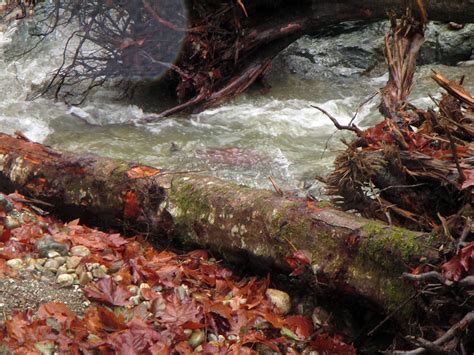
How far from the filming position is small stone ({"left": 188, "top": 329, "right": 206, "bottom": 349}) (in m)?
3.10

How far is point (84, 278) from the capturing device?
3412mm

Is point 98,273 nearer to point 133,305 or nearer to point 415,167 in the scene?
point 133,305

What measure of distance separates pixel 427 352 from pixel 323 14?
21.8 feet

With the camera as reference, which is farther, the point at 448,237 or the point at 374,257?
the point at 374,257

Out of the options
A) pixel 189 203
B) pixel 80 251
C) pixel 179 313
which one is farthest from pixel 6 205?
pixel 179 313

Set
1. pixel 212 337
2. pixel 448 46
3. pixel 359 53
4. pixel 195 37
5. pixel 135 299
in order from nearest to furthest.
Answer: pixel 212 337 < pixel 135 299 < pixel 195 37 < pixel 448 46 < pixel 359 53

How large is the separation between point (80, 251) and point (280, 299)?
1167 millimetres

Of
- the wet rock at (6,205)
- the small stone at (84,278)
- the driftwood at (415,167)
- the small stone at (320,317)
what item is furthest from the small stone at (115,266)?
the driftwood at (415,167)

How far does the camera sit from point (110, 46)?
841 cm

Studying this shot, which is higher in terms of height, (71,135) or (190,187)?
(190,187)

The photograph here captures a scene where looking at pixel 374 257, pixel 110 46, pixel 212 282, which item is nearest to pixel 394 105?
pixel 374 257

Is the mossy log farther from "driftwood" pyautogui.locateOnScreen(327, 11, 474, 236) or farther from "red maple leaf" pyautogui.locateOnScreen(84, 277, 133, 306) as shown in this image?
"red maple leaf" pyautogui.locateOnScreen(84, 277, 133, 306)

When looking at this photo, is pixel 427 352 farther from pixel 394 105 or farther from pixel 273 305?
pixel 394 105

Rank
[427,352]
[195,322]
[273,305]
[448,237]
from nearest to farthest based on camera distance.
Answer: [427,352], [448,237], [195,322], [273,305]
